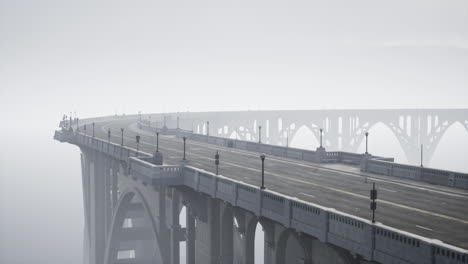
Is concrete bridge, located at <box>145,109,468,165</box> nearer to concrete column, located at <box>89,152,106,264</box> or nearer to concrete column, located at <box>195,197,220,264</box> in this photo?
concrete column, located at <box>89,152,106,264</box>

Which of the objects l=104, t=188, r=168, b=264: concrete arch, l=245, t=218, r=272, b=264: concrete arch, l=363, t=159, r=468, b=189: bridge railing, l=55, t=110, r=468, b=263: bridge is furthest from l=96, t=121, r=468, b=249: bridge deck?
l=104, t=188, r=168, b=264: concrete arch

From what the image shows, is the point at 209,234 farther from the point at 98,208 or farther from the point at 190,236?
the point at 98,208

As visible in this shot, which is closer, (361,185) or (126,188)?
(361,185)

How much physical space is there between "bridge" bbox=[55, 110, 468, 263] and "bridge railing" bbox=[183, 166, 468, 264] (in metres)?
0.04

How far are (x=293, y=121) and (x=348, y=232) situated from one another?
170m

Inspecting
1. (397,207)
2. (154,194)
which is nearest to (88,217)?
(154,194)

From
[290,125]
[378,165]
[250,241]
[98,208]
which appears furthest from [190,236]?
[290,125]

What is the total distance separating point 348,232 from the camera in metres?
20.6

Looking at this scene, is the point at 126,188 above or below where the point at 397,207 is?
below

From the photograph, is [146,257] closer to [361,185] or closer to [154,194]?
[154,194]

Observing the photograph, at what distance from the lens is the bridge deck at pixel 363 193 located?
23.0 m

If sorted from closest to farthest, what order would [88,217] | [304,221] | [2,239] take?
[304,221] → [88,217] → [2,239]

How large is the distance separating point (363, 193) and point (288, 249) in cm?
630

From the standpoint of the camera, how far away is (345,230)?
68.0 ft
